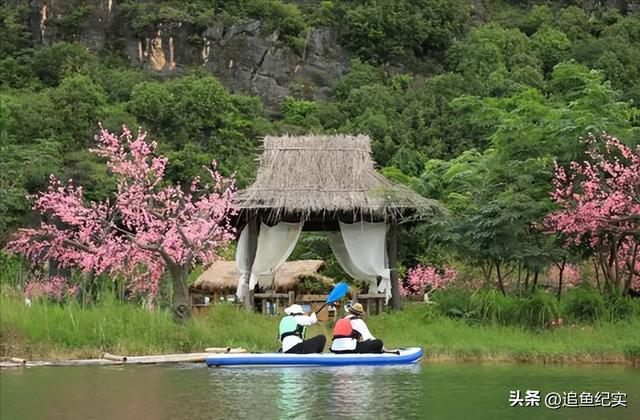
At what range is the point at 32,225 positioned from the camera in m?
30.7

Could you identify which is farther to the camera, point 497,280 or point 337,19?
point 337,19

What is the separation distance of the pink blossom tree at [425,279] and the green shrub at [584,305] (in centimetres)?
348

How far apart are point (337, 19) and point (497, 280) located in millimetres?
50282

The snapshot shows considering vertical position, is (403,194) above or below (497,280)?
above

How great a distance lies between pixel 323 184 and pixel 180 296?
4.23 m

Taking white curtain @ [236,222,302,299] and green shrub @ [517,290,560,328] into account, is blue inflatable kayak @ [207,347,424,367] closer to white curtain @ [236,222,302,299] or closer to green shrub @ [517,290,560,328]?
green shrub @ [517,290,560,328]

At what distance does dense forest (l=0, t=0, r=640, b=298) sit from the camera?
763 inches

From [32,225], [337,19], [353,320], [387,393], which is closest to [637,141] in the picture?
[353,320]

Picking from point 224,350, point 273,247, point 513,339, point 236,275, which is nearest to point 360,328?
point 224,350

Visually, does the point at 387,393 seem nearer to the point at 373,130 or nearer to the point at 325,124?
the point at 373,130

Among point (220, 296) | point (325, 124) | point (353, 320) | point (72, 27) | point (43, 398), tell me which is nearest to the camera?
point (43, 398)

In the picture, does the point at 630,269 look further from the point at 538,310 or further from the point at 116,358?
the point at 116,358

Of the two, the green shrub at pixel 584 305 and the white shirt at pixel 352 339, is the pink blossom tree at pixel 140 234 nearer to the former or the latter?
the white shirt at pixel 352 339

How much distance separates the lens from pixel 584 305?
18125 mm
